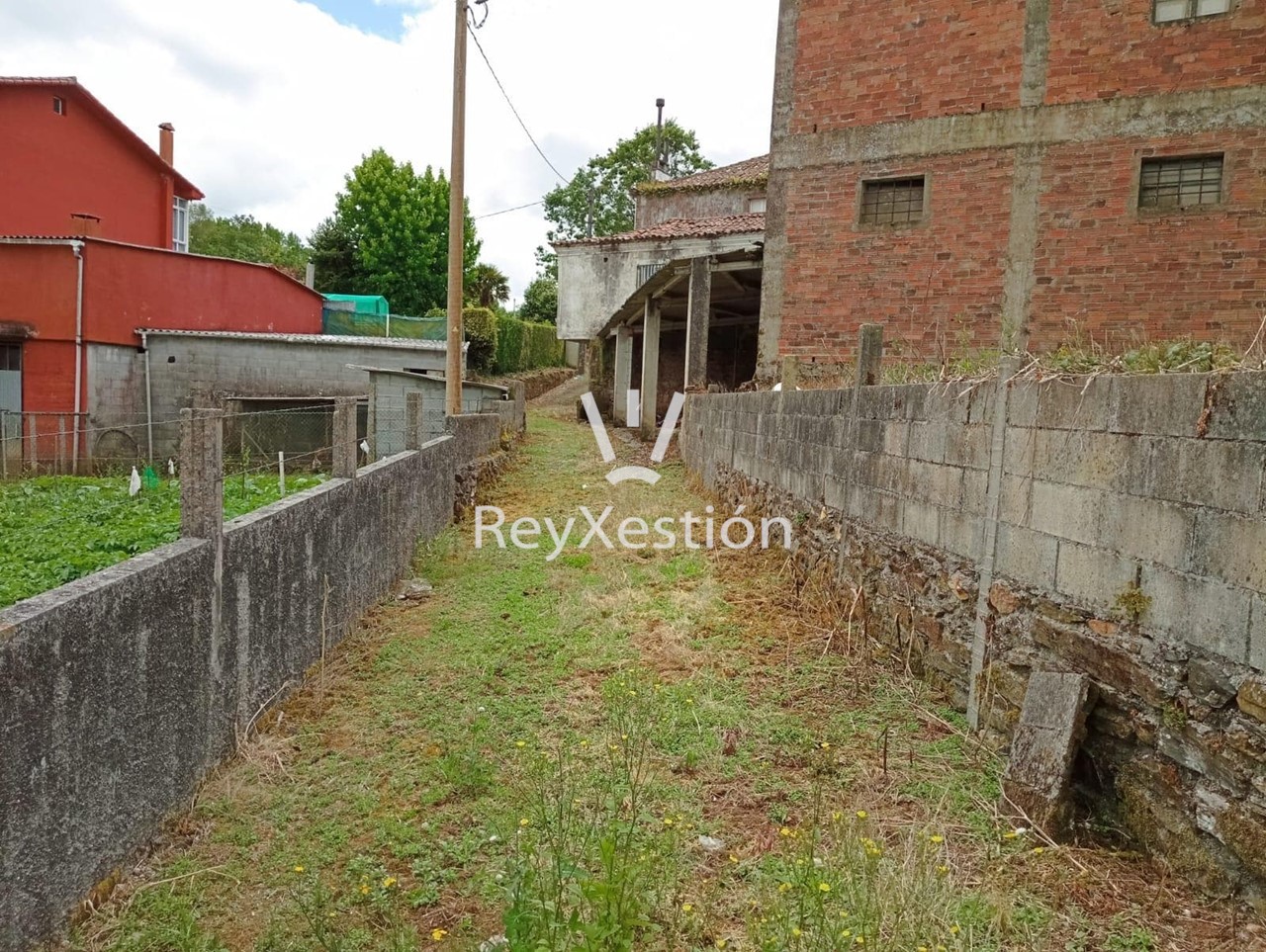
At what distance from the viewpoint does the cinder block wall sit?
2211 millimetres

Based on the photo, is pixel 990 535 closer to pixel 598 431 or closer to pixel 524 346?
pixel 598 431

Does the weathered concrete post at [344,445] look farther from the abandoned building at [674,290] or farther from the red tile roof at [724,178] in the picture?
the red tile roof at [724,178]

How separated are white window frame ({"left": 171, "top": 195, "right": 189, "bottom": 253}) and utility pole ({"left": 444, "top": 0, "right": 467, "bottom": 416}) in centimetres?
1648

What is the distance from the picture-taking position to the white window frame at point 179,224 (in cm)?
2322

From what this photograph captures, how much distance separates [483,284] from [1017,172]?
2401cm

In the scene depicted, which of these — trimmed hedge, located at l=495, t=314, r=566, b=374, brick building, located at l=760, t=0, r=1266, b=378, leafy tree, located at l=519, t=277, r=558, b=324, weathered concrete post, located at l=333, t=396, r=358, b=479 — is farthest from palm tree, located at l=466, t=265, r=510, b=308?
weathered concrete post, located at l=333, t=396, r=358, b=479

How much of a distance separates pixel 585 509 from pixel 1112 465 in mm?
6704

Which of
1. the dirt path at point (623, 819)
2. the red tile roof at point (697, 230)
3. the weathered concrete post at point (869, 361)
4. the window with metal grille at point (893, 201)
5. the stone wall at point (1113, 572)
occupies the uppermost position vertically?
the red tile roof at point (697, 230)

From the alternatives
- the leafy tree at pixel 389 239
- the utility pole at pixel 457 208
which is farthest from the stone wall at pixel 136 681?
the leafy tree at pixel 389 239

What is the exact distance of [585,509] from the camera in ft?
30.1

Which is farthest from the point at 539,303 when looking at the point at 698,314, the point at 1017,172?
the point at 1017,172

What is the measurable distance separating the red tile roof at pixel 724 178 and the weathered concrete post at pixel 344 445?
1828 centimetres
